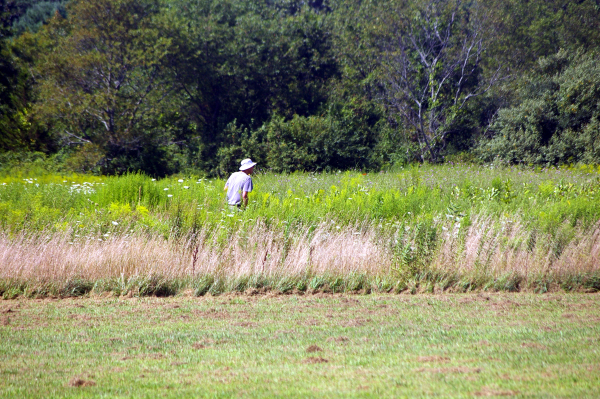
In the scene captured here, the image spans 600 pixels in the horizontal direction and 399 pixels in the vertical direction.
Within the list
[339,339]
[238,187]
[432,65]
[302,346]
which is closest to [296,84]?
[432,65]

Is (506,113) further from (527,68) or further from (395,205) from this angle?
(395,205)

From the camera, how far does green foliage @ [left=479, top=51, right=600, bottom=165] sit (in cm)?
2602

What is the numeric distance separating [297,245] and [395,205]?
3007mm

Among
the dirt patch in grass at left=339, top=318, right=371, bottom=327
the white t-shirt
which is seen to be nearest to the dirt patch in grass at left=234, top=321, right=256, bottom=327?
the dirt patch in grass at left=339, top=318, right=371, bottom=327

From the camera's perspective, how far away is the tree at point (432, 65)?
31359 millimetres

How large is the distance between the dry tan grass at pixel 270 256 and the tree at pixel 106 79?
20.3m

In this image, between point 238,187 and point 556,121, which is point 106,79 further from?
point 556,121

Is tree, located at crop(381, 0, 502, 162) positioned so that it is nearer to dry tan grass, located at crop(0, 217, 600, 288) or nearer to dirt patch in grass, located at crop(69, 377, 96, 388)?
dry tan grass, located at crop(0, 217, 600, 288)

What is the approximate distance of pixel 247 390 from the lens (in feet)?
11.7

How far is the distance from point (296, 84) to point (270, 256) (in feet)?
94.7

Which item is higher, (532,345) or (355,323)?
(532,345)

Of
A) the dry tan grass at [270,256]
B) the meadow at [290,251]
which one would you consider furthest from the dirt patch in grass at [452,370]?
the dry tan grass at [270,256]

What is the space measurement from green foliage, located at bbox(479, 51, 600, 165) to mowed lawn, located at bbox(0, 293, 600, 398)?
22352mm

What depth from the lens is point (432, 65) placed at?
1240 inches
